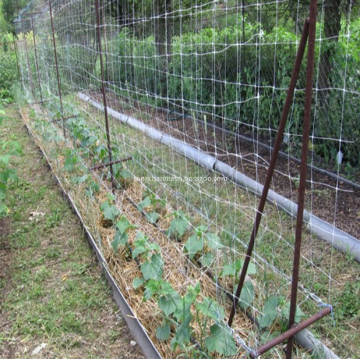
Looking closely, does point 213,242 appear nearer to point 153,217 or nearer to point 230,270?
point 230,270

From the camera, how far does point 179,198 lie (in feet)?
10.9

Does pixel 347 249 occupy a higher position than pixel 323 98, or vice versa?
pixel 323 98

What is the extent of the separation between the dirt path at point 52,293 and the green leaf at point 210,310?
1.63 ft

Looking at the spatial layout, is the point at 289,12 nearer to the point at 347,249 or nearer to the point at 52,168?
the point at 347,249

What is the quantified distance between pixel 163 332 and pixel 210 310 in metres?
0.30

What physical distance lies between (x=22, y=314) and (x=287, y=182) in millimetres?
2541

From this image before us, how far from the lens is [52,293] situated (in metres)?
2.44

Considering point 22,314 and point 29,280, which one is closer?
point 22,314

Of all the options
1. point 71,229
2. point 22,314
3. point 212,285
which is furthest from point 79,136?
point 212,285

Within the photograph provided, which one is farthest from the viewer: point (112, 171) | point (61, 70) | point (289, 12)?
point (61, 70)

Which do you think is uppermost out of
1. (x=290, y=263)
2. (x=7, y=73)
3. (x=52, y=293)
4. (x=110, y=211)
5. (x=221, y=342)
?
(x=7, y=73)

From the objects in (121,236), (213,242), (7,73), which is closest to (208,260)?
(213,242)

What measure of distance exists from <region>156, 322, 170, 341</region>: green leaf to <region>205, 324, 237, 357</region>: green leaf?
0.27m

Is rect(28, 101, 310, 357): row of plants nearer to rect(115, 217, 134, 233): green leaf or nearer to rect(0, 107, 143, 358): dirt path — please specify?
rect(115, 217, 134, 233): green leaf
